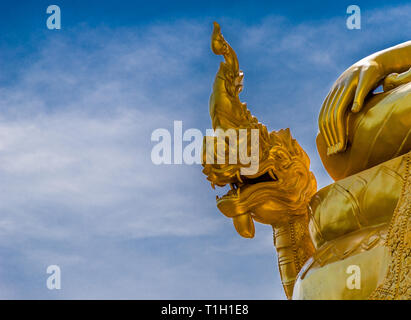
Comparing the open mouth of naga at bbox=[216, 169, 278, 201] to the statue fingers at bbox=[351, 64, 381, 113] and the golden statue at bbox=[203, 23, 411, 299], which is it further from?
the statue fingers at bbox=[351, 64, 381, 113]

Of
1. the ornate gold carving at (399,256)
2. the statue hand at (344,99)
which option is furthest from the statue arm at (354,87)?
the ornate gold carving at (399,256)

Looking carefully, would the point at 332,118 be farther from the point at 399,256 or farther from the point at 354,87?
the point at 399,256

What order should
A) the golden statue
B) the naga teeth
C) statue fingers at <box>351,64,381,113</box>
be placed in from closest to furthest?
the golden statue → statue fingers at <box>351,64,381,113</box> → the naga teeth

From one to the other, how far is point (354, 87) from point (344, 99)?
91 mm

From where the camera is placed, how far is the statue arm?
424cm

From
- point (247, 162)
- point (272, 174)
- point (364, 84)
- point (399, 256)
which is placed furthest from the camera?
point (272, 174)

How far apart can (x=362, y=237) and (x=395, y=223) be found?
241mm

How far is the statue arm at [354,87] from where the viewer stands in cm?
424

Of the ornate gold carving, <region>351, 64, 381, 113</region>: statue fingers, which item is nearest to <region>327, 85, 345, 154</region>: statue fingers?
<region>351, 64, 381, 113</region>: statue fingers

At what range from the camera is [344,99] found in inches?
168

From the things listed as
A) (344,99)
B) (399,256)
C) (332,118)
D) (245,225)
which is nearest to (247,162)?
(245,225)
